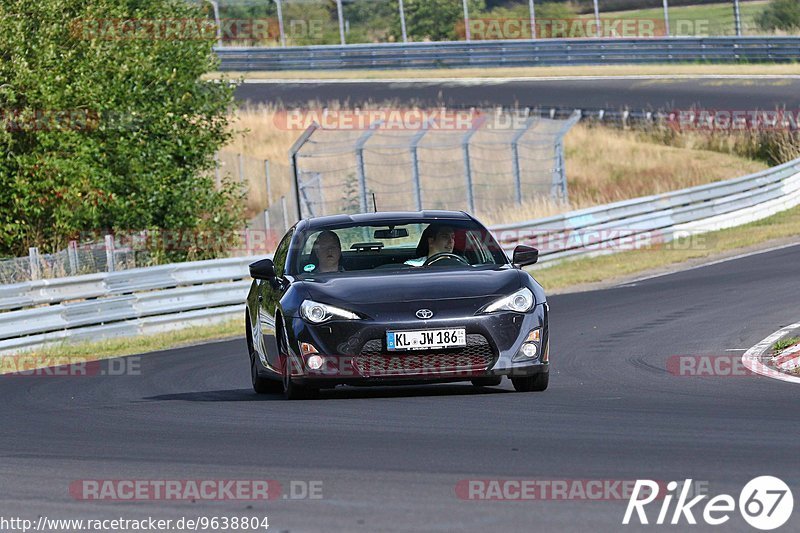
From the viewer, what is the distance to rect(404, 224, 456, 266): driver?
11.3 metres

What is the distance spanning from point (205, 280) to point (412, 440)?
42.5ft

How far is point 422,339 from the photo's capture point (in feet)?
32.5

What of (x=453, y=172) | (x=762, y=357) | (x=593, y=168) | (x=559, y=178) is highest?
(x=762, y=357)

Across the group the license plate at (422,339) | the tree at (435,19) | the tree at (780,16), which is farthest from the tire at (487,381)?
the tree at (435,19)

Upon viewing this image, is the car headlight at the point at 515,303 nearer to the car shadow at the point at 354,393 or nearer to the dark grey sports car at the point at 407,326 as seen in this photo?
the dark grey sports car at the point at 407,326

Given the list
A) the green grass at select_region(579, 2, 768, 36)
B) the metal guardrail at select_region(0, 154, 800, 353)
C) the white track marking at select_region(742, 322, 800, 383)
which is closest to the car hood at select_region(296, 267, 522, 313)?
the white track marking at select_region(742, 322, 800, 383)

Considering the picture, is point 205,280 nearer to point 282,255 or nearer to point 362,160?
point 362,160

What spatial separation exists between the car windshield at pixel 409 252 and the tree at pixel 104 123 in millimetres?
12748

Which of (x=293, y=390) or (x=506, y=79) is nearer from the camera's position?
(x=293, y=390)

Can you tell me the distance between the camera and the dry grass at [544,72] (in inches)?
1767

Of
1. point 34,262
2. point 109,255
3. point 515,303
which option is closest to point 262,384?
point 515,303

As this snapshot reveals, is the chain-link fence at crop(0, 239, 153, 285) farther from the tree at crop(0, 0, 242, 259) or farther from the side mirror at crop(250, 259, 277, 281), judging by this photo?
the side mirror at crop(250, 259, 277, 281)

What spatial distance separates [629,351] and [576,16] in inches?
1669

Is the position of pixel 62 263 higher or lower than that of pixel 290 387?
lower
